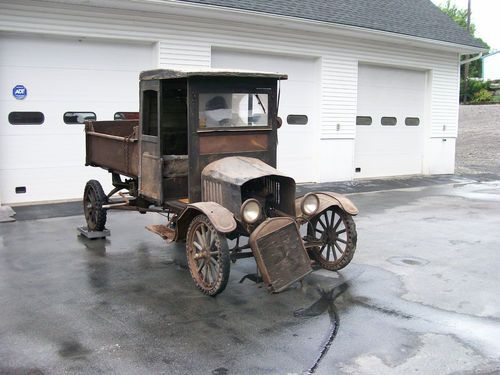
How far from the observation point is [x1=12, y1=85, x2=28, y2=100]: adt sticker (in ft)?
31.1

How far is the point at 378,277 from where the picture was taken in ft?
19.3

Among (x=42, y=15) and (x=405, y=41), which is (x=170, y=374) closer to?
(x=42, y=15)

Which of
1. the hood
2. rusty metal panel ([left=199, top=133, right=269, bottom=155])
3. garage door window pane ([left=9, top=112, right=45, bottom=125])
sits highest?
garage door window pane ([left=9, top=112, right=45, bottom=125])

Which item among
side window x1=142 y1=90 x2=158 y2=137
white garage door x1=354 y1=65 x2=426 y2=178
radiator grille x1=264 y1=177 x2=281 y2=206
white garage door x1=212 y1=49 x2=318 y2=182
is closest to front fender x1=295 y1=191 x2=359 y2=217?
radiator grille x1=264 y1=177 x2=281 y2=206

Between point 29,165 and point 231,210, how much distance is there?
19.6ft

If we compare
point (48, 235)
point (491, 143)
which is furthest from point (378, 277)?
point (491, 143)

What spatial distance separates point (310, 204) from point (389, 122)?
1021 centimetres

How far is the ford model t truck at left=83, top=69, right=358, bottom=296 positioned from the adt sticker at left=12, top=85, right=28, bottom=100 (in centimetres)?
385

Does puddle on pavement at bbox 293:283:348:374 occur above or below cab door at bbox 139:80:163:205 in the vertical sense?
below

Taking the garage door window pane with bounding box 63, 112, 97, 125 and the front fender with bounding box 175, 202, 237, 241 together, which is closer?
the front fender with bounding box 175, 202, 237, 241

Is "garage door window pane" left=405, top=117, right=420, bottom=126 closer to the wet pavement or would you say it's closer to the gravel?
the gravel

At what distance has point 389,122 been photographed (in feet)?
49.4

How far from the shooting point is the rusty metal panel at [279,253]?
4809mm

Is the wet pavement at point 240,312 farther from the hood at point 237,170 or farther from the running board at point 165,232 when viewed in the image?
the hood at point 237,170
